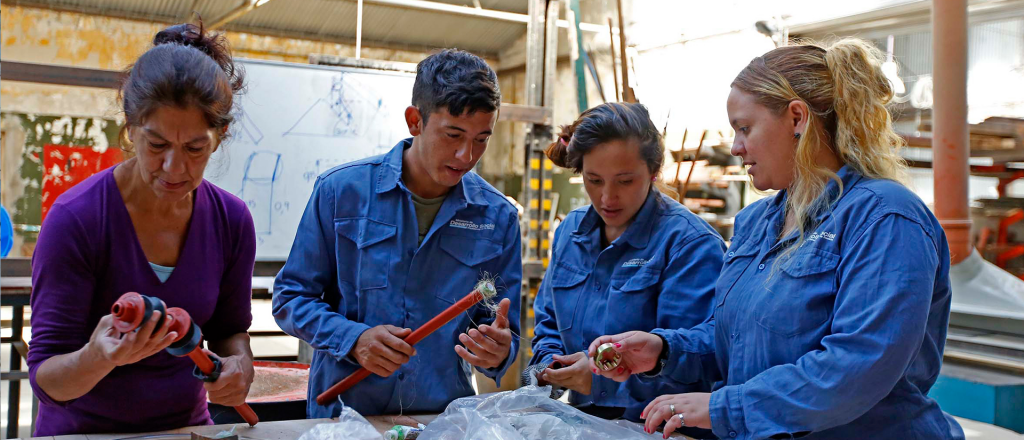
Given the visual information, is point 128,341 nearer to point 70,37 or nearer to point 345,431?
point 345,431

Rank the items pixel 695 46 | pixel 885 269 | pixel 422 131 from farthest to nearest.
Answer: pixel 695 46
pixel 422 131
pixel 885 269

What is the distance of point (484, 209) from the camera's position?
1.94 m

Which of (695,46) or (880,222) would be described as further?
(695,46)

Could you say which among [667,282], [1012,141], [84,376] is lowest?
[84,376]

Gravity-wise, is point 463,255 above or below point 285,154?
below

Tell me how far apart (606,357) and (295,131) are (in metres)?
3.18

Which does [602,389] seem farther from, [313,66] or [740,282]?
[313,66]

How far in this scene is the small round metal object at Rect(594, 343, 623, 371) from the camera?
5.28 feet

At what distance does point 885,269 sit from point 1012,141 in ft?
14.7

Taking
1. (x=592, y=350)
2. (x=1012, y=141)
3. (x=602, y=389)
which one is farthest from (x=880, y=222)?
(x=1012, y=141)

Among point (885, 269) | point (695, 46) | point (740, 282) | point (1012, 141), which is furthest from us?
point (695, 46)

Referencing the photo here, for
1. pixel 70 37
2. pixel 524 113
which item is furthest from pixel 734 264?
pixel 70 37

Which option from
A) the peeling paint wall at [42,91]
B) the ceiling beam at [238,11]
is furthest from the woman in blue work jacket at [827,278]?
the ceiling beam at [238,11]

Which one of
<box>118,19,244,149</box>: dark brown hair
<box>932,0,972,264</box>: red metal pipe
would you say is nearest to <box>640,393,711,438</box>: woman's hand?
<box>118,19,244,149</box>: dark brown hair
